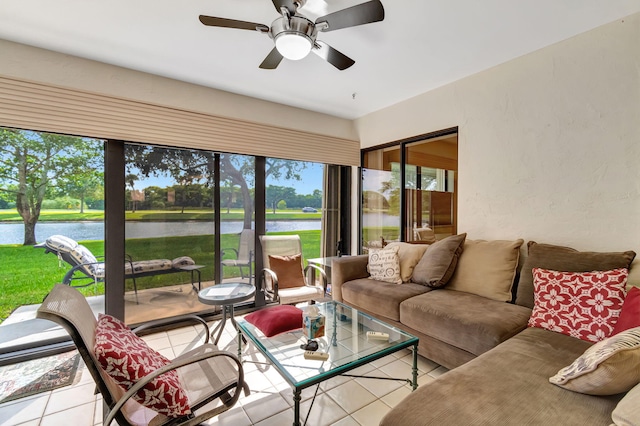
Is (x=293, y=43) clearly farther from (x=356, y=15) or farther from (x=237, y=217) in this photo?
(x=237, y=217)

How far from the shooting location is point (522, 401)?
1.20m

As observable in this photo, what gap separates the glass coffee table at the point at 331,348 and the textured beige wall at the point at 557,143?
5.24ft

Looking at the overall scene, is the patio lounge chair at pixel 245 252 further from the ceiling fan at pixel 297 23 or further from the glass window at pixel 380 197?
the ceiling fan at pixel 297 23

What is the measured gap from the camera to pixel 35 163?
2.62m

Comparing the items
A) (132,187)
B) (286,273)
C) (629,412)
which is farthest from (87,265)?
(629,412)

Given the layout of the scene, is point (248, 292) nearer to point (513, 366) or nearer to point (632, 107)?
point (513, 366)

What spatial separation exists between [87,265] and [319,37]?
3.21 metres

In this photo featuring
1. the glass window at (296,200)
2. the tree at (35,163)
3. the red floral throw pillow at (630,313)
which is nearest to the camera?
the red floral throw pillow at (630,313)

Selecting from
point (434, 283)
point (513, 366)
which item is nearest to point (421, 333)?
point (434, 283)

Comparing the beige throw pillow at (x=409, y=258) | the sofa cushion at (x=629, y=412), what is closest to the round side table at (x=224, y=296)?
the beige throw pillow at (x=409, y=258)

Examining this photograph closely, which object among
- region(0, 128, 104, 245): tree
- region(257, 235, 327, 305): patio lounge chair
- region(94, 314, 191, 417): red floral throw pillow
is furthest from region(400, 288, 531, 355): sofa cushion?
region(0, 128, 104, 245): tree

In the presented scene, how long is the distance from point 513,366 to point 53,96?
3.85 metres

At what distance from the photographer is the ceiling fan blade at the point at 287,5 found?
1606 mm

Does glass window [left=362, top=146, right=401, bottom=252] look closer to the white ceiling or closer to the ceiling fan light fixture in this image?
the white ceiling
